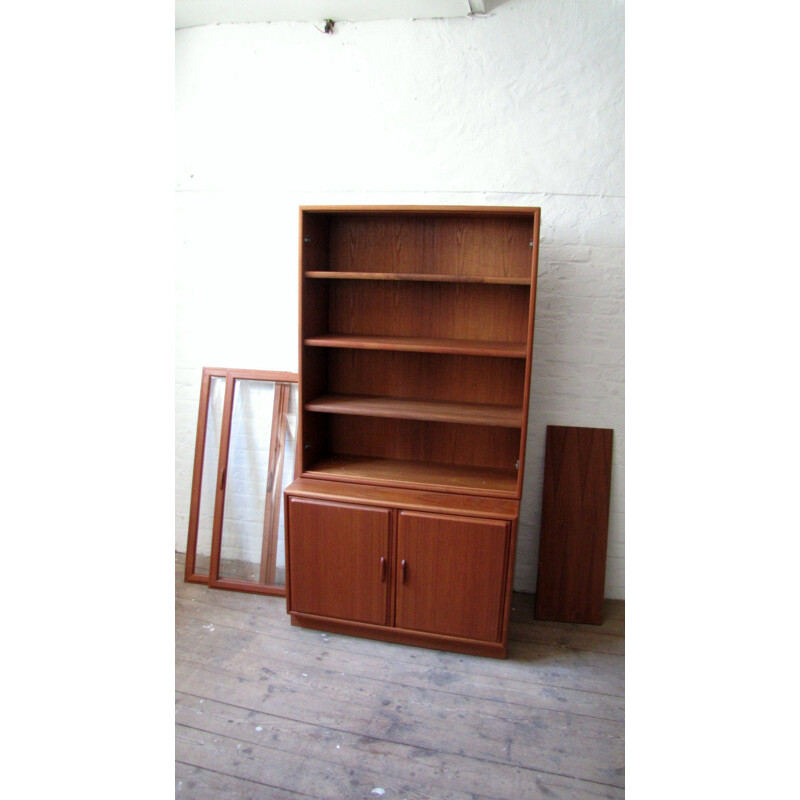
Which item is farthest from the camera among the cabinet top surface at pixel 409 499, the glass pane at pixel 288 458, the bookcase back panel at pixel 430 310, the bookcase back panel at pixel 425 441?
the glass pane at pixel 288 458

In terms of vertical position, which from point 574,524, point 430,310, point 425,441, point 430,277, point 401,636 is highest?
point 430,277

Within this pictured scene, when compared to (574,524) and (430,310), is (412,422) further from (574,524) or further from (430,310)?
(574,524)

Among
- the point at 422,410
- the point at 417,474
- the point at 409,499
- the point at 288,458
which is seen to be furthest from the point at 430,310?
the point at 288,458

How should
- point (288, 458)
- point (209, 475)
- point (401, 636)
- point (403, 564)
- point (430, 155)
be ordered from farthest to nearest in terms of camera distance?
1. point (209, 475)
2. point (288, 458)
3. point (430, 155)
4. point (401, 636)
5. point (403, 564)

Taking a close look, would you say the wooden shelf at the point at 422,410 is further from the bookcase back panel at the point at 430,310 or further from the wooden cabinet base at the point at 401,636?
the wooden cabinet base at the point at 401,636

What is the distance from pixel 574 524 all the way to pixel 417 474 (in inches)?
32.9

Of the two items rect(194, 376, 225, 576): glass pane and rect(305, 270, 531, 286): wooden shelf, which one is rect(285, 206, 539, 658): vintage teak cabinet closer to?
rect(305, 270, 531, 286): wooden shelf

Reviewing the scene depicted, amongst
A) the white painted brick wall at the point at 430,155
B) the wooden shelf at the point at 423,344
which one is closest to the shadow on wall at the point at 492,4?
the white painted brick wall at the point at 430,155

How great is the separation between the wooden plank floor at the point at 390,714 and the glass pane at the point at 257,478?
0.31 m

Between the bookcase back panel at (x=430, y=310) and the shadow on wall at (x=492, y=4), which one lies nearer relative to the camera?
the shadow on wall at (x=492, y=4)

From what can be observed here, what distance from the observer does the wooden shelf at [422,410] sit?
7.96ft

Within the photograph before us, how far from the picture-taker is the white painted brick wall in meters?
2.50

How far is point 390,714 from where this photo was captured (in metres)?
2.14
